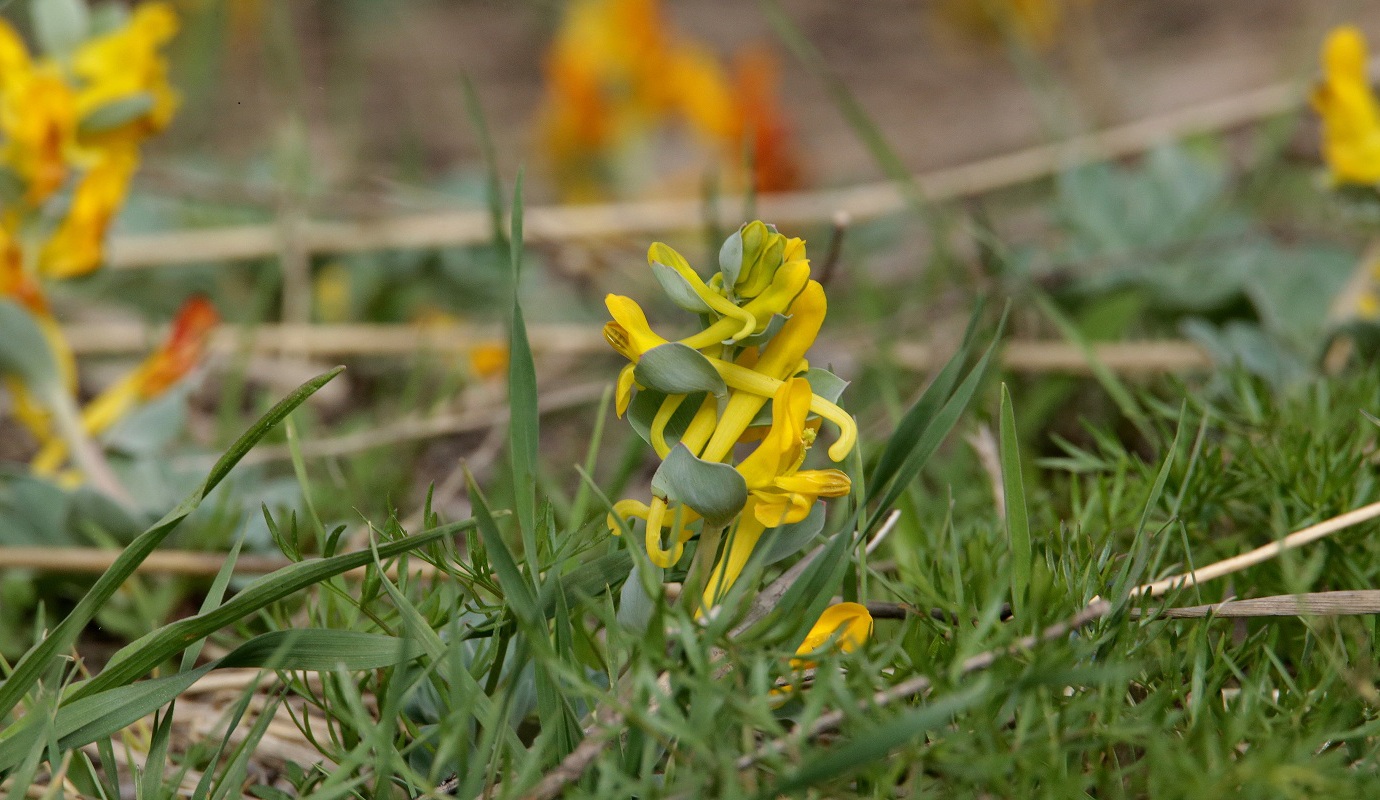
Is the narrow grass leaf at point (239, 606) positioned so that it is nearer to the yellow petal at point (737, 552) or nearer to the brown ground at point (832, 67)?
the yellow petal at point (737, 552)

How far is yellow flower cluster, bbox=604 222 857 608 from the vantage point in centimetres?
56

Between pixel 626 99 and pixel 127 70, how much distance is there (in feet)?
4.36

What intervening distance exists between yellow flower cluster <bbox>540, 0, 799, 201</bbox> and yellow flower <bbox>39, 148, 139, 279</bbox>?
1.14 meters

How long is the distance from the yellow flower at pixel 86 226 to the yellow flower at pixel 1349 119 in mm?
1150

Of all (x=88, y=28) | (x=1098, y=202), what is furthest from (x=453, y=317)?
(x=1098, y=202)

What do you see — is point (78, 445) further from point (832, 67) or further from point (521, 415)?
point (832, 67)

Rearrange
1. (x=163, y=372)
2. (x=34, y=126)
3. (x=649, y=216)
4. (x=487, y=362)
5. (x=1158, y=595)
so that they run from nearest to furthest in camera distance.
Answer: (x=1158, y=595), (x=34, y=126), (x=163, y=372), (x=487, y=362), (x=649, y=216)

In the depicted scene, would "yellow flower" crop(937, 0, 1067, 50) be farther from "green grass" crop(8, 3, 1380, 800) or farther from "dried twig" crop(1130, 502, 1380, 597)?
"dried twig" crop(1130, 502, 1380, 597)

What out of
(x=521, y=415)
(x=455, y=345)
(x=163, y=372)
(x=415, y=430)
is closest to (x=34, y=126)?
(x=163, y=372)

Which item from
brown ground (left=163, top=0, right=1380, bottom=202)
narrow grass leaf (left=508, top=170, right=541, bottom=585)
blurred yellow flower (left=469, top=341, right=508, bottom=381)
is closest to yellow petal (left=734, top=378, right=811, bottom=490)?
narrow grass leaf (left=508, top=170, right=541, bottom=585)

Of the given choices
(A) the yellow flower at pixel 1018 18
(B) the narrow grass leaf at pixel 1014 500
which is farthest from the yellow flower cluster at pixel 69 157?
(A) the yellow flower at pixel 1018 18

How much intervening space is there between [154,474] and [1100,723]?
930 mm

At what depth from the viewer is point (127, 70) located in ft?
3.77

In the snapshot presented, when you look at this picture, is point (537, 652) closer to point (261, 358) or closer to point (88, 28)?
point (88, 28)
